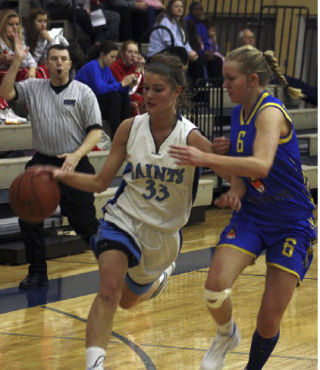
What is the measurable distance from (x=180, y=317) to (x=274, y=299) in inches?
64.6

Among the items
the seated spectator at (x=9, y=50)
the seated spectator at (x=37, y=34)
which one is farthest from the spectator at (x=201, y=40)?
the seated spectator at (x=9, y=50)

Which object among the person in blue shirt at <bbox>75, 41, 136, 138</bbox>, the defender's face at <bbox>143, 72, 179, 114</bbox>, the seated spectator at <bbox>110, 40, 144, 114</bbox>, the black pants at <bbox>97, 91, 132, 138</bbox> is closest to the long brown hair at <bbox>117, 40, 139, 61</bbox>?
the seated spectator at <bbox>110, 40, 144, 114</bbox>

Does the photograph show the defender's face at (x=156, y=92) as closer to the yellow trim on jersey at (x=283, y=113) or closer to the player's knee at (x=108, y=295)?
the yellow trim on jersey at (x=283, y=113)

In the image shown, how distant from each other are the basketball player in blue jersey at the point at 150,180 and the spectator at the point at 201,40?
23.0 feet

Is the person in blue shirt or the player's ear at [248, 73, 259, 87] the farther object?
the person in blue shirt

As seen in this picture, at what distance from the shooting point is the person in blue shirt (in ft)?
26.7

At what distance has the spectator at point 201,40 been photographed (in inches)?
422

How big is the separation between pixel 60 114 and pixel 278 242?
2649 millimetres

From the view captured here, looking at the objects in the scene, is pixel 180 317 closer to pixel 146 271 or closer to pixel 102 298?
pixel 146 271

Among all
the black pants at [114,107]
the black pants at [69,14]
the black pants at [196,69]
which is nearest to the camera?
the black pants at [114,107]

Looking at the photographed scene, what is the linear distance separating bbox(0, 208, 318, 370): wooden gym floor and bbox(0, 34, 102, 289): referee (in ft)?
1.19

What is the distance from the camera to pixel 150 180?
3.71 m

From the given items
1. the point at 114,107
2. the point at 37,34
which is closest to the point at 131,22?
the point at 37,34

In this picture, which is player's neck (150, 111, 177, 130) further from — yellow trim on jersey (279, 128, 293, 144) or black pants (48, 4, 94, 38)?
black pants (48, 4, 94, 38)
